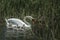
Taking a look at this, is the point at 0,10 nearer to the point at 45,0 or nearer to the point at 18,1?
the point at 18,1

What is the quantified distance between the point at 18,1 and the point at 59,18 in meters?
0.86

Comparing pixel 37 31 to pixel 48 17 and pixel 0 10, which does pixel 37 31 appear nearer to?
pixel 48 17

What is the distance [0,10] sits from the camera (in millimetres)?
5168

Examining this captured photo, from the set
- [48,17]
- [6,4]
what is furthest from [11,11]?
[48,17]

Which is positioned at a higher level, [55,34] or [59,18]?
[59,18]

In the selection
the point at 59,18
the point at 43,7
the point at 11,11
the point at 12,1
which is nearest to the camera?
the point at 59,18

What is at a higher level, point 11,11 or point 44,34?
point 11,11

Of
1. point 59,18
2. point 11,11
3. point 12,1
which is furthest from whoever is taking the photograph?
point 11,11

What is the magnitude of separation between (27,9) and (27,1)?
0.21 meters

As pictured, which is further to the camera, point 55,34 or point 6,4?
point 6,4

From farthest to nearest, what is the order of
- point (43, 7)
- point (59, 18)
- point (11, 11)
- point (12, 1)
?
point (11, 11) → point (12, 1) → point (43, 7) → point (59, 18)

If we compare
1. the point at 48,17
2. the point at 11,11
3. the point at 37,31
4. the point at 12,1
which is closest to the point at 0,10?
the point at 11,11

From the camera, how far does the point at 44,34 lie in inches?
166

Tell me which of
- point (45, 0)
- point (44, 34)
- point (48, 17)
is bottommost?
point (44, 34)
